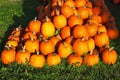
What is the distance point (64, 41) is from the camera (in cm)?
767

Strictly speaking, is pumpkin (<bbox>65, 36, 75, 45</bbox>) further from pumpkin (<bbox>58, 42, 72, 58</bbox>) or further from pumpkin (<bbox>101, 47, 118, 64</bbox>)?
pumpkin (<bbox>101, 47, 118, 64</bbox>)

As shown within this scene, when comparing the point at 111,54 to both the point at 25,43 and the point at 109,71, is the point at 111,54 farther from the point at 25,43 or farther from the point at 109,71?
the point at 25,43

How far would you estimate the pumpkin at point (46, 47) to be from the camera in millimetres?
7340

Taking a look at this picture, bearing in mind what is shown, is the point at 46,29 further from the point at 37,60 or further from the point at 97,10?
the point at 97,10

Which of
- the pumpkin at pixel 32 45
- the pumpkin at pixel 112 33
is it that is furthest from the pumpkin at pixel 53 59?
the pumpkin at pixel 112 33

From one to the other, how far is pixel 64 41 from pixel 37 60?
2.90ft

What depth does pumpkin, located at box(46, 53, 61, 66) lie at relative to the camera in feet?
23.7

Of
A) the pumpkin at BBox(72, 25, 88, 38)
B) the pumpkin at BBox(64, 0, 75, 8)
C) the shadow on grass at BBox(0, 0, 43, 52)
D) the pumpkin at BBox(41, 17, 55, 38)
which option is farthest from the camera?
the shadow on grass at BBox(0, 0, 43, 52)

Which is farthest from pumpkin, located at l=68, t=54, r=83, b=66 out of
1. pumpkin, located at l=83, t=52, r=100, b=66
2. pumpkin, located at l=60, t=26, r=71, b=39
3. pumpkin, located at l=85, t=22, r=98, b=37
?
pumpkin, located at l=85, t=22, r=98, b=37

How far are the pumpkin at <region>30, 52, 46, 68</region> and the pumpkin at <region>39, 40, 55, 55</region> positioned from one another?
0.19m

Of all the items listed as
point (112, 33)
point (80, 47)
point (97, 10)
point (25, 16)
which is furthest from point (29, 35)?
point (25, 16)

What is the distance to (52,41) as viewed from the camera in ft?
25.1

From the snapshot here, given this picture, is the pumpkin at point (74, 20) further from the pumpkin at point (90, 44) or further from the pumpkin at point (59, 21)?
the pumpkin at point (90, 44)

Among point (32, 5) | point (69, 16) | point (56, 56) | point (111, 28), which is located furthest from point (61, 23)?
point (32, 5)
